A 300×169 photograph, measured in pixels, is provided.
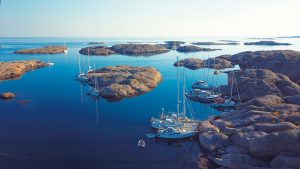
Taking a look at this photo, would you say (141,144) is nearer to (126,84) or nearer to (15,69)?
(126,84)

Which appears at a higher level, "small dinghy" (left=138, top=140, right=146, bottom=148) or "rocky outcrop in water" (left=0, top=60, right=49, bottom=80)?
"rocky outcrop in water" (left=0, top=60, right=49, bottom=80)

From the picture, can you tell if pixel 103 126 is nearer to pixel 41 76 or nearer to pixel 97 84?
pixel 97 84

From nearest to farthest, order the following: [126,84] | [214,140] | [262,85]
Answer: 1. [214,140]
2. [262,85]
3. [126,84]

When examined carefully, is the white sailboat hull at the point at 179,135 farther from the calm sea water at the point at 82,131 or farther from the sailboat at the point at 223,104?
the sailboat at the point at 223,104

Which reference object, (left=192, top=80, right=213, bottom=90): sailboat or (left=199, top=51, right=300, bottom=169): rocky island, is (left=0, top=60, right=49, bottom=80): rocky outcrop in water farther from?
(left=199, top=51, right=300, bottom=169): rocky island

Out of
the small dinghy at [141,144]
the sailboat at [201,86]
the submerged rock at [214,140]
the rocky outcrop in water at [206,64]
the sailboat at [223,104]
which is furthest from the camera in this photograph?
the rocky outcrop in water at [206,64]

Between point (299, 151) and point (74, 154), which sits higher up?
point (299, 151)

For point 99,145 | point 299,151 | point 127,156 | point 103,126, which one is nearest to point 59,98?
point 103,126

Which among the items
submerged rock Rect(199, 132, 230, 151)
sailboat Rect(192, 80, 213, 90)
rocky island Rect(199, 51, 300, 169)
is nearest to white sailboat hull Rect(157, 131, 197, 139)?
rocky island Rect(199, 51, 300, 169)

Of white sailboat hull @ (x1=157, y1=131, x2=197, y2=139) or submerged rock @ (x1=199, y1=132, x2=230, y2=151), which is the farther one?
white sailboat hull @ (x1=157, y1=131, x2=197, y2=139)

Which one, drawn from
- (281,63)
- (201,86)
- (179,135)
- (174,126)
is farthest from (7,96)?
(281,63)

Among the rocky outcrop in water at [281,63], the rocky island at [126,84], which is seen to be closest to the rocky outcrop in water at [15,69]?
the rocky island at [126,84]
